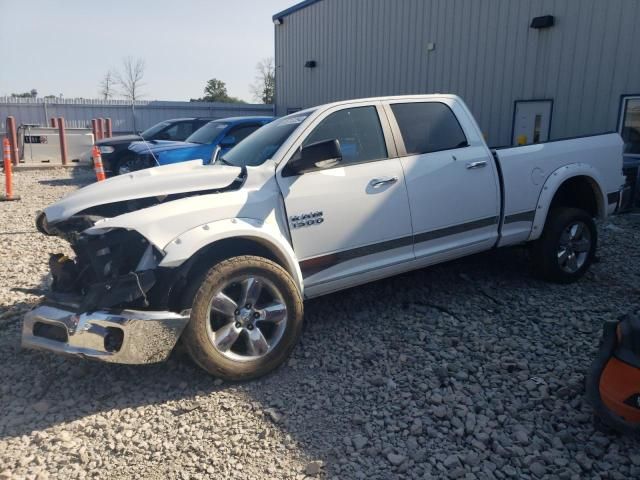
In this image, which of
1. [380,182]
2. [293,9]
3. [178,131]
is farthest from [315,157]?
[293,9]

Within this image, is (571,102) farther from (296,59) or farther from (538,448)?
(296,59)

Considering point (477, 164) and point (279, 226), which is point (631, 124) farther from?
point (279, 226)

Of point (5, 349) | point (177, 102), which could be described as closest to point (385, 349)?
point (5, 349)

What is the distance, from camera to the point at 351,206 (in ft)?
12.6

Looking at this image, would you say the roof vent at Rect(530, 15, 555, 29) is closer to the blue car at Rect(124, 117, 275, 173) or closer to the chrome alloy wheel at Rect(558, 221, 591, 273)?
the blue car at Rect(124, 117, 275, 173)

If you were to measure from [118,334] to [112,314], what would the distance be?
123 mm

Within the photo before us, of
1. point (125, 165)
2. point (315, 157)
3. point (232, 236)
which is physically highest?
point (315, 157)

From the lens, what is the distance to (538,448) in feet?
9.00

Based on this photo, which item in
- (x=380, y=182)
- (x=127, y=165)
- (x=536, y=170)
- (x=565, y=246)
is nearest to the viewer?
(x=380, y=182)

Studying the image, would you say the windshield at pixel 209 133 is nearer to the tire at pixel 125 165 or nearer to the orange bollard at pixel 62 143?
the tire at pixel 125 165

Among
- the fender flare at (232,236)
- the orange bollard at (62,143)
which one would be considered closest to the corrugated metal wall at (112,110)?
the orange bollard at (62,143)

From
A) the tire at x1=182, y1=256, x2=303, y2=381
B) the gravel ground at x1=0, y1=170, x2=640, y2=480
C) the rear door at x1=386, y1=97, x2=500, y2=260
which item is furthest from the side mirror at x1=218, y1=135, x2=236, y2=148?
the tire at x1=182, y1=256, x2=303, y2=381

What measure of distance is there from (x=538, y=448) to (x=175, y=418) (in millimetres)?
2069

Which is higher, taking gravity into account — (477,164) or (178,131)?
(178,131)
